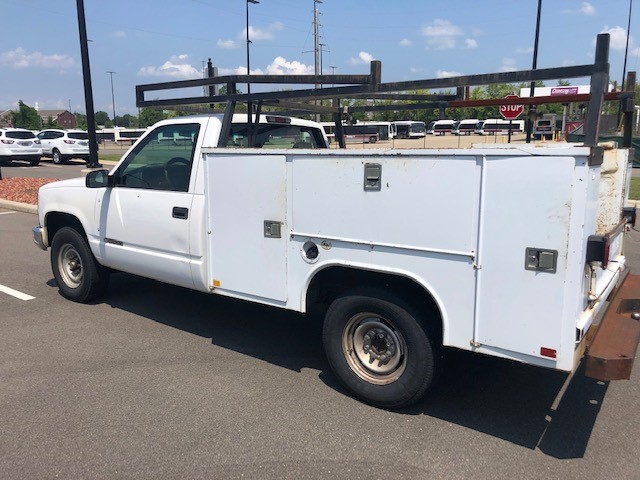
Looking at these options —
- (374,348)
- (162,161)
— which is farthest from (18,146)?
(374,348)

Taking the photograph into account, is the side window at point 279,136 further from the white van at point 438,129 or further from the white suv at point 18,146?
the white suv at point 18,146

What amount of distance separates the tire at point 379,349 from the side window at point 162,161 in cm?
188

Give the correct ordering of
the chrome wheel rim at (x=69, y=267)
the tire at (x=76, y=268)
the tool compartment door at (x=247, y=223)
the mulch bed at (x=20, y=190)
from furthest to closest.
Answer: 1. the mulch bed at (x=20, y=190)
2. the chrome wheel rim at (x=69, y=267)
3. the tire at (x=76, y=268)
4. the tool compartment door at (x=247, y=223)

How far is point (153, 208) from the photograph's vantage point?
4.98 metres

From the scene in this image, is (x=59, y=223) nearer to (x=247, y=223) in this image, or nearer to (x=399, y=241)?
(x=247, y=223)

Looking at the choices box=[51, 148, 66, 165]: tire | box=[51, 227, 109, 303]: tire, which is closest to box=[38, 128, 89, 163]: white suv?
box=[51, 148, 66, 165]: tire

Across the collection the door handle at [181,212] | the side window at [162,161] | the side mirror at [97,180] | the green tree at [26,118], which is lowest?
the door handle at [181,212]

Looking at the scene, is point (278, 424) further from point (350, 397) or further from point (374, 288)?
point (374, 288)

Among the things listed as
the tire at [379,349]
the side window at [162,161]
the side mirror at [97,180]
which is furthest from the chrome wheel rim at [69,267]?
the tire at [379,349]

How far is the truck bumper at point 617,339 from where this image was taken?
3.02 m

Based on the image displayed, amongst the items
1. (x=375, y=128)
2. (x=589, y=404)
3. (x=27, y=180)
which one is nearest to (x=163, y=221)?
(x=589, y=404)

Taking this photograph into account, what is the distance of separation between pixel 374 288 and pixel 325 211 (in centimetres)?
60

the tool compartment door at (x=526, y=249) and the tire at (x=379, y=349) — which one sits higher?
the tool compartment door at (x=526, y=249)

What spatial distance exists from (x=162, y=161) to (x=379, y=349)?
8.64ft
